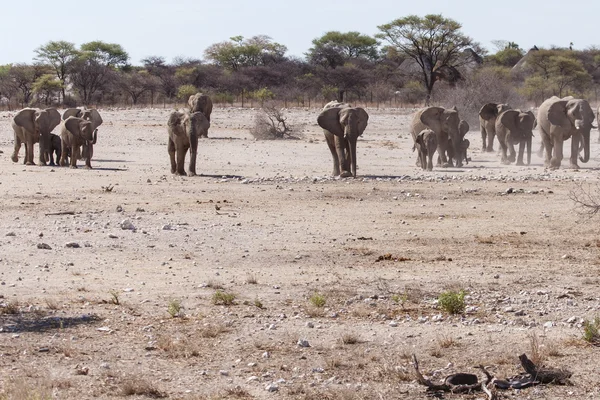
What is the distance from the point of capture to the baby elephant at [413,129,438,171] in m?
25.0

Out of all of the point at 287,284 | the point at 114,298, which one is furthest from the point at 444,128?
the point at 114,298

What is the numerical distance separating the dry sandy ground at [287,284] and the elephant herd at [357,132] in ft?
5.14

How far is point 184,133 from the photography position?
77.1 ft

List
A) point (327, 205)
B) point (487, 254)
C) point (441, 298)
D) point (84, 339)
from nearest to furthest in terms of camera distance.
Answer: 1. point (84, 339)
2. point (441, 298)
3. point (487, 254)
4. point (327, 205)

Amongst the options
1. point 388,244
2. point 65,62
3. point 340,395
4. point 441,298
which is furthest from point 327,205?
point 65,62

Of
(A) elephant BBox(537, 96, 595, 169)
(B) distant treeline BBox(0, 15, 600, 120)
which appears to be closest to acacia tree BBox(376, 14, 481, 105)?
(B) distant treeline BBox(0, 15, 600, 120)

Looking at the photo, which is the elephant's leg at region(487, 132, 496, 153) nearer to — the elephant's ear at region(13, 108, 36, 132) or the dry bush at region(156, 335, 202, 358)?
the elephant's ear at region(13, 108, 36, 132)

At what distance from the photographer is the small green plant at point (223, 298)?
10.0 meters

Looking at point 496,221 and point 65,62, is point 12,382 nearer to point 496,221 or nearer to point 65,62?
point 496,221

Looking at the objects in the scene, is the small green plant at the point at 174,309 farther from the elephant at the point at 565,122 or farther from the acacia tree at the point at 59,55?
the acacia tree at the point at 59,55

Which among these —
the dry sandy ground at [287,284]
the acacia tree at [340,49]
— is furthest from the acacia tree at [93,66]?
the dry sandy ground at [287,284]

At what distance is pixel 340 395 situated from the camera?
7324 mm

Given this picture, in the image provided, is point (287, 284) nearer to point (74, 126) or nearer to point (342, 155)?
point (342, 155)

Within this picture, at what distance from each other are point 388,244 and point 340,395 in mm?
6657
